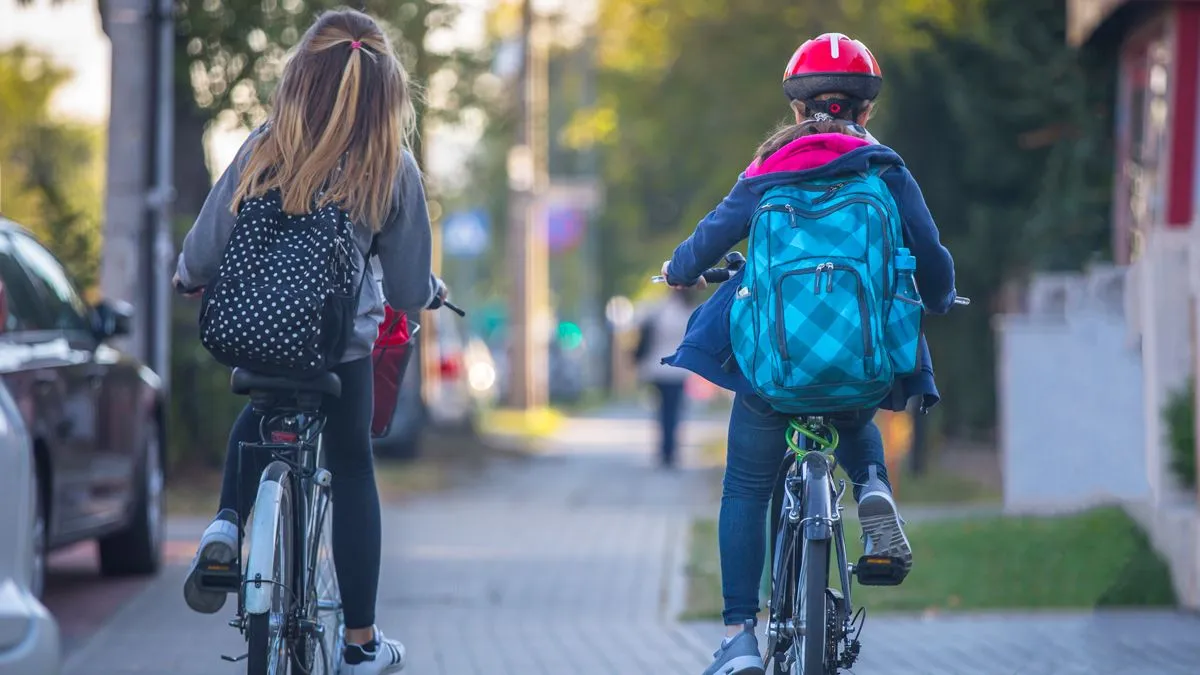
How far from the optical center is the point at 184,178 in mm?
15578

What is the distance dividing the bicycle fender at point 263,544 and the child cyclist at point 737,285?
104 centimetres

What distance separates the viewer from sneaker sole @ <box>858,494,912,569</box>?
4836 millimetres

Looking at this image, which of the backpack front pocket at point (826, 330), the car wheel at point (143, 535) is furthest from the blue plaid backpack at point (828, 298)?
the car wheel at point (143, 535)

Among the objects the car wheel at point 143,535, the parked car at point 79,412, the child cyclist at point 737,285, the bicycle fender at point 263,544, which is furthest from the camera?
the car wheel at point 143,535

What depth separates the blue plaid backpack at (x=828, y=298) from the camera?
4797 millimetres

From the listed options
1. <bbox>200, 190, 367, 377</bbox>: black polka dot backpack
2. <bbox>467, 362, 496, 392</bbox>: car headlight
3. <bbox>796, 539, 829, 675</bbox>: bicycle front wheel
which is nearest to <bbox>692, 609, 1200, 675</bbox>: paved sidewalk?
<bbox>796, 539, 829, 675</bbox>: bicycle front wheel

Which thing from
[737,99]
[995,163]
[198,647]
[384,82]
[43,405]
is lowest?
[198,647]

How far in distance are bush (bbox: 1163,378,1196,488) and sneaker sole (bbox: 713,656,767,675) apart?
172 inches

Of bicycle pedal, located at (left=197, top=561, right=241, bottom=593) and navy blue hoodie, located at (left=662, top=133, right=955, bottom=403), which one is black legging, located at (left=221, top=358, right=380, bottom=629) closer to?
bicycle pedal, located at (left=197, top=561, right=241, bottom=593)


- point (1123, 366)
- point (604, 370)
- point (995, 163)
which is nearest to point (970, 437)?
point (995, 163)

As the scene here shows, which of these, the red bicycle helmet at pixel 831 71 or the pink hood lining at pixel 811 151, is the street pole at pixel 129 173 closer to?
the red bicycle helmet at pixel 831 71

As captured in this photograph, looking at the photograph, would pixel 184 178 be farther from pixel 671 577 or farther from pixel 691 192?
pixel 691 192

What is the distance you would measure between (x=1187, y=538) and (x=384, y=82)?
4438 millimetres

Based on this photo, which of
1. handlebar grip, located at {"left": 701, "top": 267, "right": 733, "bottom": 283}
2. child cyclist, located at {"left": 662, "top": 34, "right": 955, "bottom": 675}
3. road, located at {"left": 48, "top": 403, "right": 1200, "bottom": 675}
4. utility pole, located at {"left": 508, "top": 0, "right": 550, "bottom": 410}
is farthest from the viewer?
utility pole, located at {"left": 508, "top": 0, "right": 550, "bottom": 410}
